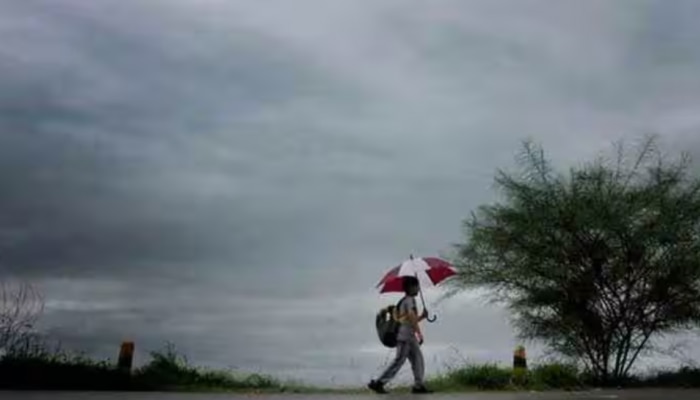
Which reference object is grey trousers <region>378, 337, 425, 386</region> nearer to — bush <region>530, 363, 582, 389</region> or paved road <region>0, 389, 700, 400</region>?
paved road <region>0, 389, 700, 400</region>

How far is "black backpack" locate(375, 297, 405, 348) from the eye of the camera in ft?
54.2

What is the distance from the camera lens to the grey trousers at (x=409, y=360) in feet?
53.4

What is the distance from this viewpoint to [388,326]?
54.5 feet

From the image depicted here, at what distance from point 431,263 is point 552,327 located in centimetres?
588

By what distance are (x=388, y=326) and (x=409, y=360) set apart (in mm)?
705

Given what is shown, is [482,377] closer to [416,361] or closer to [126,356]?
[416,361]

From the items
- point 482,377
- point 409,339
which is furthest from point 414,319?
point 482,377

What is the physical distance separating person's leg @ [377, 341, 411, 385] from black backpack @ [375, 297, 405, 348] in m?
0.23

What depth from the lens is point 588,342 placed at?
21156 millimetres

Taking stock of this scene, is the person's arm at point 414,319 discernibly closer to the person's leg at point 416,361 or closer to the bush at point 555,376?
the person's leg at point 416,361

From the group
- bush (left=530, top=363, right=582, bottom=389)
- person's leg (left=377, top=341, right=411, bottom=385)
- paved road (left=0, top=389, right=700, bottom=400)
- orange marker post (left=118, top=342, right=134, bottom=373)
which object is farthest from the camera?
bush (left=530, top=363, right=582, bottom=389)

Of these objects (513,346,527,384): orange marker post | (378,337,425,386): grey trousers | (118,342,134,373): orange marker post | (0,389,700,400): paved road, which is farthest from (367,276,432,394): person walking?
(118,342,134,373): orange marker post

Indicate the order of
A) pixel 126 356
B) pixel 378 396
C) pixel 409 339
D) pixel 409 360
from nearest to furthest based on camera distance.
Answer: pixel 378 396, pixel 409 339, pixel 409 360, pixel 126 356

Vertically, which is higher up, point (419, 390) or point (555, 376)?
point (555, 376)
